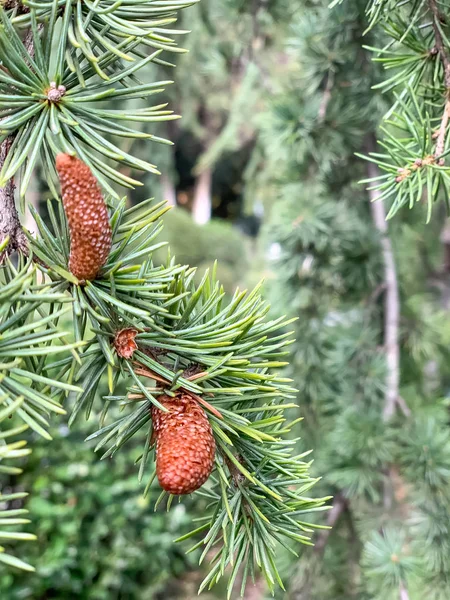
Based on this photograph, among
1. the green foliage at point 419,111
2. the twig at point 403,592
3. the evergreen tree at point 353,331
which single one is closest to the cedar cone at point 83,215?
the green foliage at point 419,111

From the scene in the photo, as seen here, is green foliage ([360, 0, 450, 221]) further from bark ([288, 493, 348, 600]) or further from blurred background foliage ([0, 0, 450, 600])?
bark ([288, 493, 348, 600])

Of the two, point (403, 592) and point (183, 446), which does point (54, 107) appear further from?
point (403, 592)

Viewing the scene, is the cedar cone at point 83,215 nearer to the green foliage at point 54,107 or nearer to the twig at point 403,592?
the green foliage at point 54,107

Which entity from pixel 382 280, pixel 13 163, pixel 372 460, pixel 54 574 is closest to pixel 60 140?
pixel 13 163

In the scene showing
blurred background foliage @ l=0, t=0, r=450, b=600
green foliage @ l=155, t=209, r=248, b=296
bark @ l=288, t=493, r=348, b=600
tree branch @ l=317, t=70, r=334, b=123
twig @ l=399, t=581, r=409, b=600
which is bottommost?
green foliage @ l=155, t=209, r=248, b=296

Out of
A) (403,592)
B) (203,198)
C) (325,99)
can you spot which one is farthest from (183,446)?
(203,198)

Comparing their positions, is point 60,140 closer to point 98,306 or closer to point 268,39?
point 98,306

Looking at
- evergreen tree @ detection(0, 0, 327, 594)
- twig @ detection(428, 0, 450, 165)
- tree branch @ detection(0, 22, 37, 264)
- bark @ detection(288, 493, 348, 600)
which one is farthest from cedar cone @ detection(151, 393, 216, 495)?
bark @ detection(288, 493, 348, 600)
